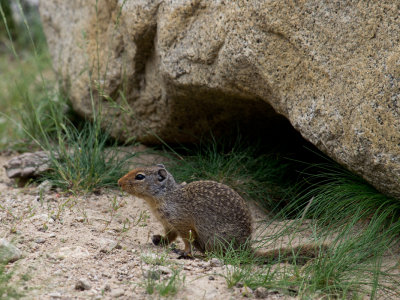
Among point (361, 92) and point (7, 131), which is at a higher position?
point (361, 92)

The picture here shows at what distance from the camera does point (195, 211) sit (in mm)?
4027

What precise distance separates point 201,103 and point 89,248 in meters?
1.88

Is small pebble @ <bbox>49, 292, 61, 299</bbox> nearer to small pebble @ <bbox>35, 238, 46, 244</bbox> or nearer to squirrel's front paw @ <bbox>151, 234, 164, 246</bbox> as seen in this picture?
small pebble @ <bbox>35, 238, 46, 244</bbox>

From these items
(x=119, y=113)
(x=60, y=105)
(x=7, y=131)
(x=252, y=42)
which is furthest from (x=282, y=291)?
(x=7, y=131)

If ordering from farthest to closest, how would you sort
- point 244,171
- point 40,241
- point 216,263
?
point 244,171 → point 40,241 → point 216,263

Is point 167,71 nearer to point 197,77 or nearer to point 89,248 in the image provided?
point 197,77

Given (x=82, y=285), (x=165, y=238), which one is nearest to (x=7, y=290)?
(x=82, y=285)

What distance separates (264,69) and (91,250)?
1851 millimetres

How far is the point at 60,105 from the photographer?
5465mm

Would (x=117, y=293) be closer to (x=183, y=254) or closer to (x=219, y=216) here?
(x=183, y=254)

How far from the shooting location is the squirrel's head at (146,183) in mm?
4172

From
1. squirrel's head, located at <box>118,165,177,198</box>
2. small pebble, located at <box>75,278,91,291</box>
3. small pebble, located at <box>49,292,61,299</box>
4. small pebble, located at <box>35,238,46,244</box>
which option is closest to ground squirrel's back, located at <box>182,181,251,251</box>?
squirrel's head, located at <box>118,165,177,198</box>

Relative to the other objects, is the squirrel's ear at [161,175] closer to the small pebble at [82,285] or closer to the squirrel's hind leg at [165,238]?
the squirrel's hind leg at [165,238]

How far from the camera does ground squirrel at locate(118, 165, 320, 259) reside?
3900mm
